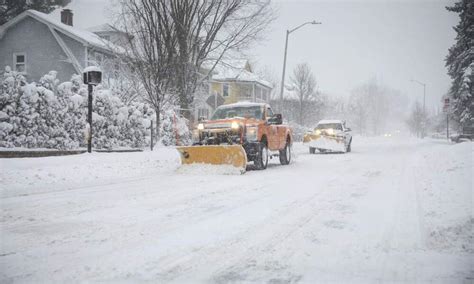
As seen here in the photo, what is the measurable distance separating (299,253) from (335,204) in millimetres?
2389

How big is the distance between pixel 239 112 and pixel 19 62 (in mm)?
26253

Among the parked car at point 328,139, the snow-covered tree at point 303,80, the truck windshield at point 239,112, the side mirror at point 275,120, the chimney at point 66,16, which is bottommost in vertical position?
the parked car at point 328,139

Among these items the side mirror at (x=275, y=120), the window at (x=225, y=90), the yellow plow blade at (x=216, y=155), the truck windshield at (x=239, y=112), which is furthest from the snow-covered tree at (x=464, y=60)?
the window at (x=225, y=90)

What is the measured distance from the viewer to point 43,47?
30.0 meters

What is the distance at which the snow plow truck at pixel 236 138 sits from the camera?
1005cm

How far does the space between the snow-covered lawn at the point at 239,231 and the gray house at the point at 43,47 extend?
24100mm

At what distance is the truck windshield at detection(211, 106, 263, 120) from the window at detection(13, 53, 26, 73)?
25.0 meters

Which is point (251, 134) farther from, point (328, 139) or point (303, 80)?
point (303, 80)

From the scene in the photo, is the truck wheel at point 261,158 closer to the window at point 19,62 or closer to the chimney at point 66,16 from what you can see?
the window at point 19,62

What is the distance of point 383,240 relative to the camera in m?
3.79

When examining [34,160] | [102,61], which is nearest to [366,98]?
[102,61]

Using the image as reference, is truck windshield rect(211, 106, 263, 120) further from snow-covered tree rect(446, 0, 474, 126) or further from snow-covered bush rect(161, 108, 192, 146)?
snow-covered tree rect(446, 0, 474, 126)

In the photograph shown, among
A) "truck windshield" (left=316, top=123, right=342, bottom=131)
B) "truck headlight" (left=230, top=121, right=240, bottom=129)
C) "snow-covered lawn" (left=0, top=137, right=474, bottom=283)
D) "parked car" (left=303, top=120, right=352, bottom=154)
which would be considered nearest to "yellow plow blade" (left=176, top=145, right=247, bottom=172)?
"truck headlight" (left=230, top=121, right=240, bottom=129)

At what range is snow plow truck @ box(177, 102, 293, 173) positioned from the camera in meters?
10.0
